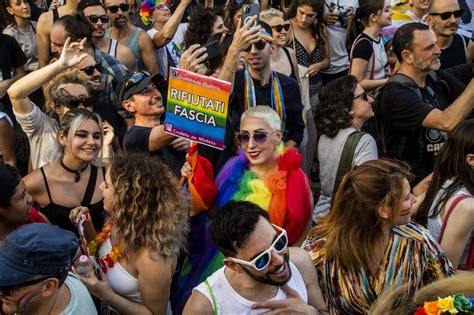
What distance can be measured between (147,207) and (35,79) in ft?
4.89

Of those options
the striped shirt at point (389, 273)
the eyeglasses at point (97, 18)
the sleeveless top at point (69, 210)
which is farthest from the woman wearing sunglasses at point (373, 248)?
the eyeglasses at point (97, 18)

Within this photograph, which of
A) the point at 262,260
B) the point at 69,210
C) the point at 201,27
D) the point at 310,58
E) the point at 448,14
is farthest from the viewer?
the point at 310,58

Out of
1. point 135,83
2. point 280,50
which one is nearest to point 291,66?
point 280,50

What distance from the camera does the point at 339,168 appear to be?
16.0ft

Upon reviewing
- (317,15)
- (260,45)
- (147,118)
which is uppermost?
(260,45)

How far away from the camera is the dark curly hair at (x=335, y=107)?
4926mm

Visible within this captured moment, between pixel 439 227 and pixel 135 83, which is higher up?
pixel 135 83

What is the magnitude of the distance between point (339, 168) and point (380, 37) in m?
2.49

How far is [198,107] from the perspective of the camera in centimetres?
423

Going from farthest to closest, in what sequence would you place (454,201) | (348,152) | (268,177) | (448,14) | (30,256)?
1. (448,14)
2. (348,152)
3. (268,177)
4. (454,201)
5. (30,256)

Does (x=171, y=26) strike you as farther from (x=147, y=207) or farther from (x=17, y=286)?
(x=17, y=286)

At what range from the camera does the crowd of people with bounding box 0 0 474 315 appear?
3086 millimetres

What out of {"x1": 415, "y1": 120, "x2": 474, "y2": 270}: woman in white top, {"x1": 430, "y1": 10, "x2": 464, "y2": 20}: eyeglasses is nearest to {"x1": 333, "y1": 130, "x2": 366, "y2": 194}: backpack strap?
{"x1": 415, "y1": 120, "x2": 474, "y2": 270}: woman in white top

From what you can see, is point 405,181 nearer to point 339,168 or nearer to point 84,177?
point 339,168
